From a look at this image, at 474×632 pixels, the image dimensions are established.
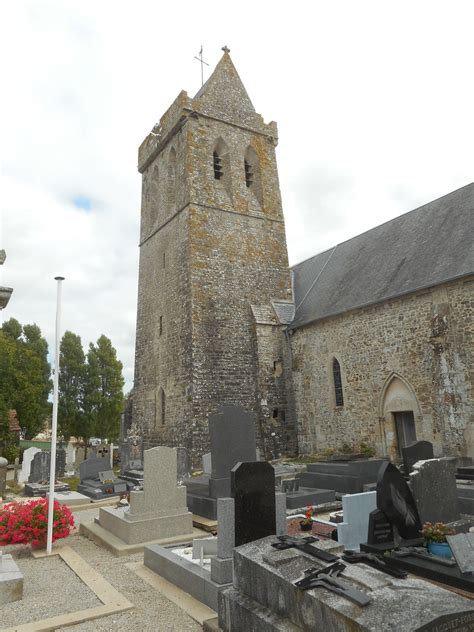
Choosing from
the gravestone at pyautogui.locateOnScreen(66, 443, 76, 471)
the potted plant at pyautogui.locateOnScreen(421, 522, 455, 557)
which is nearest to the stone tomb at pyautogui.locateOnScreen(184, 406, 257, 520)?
the potted plant at pyautogui.locateOnScreen(421, 522, 455, 557)

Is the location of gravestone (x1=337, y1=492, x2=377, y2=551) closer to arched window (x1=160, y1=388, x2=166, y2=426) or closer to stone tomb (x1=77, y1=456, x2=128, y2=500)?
stone tomb (x1=77, y1=456, x2=128, y2=500)

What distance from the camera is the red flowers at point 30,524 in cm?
664

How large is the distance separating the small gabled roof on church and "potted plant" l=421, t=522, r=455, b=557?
28.6 feet

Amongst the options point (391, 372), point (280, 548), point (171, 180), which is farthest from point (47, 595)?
point (171, 180)

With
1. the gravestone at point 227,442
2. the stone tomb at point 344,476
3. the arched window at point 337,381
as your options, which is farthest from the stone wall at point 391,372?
the gravestone at point 227,442

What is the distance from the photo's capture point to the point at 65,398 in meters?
30.7

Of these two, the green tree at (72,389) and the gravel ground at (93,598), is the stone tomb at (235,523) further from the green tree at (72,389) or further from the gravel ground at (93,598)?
the green tree at (72,389)

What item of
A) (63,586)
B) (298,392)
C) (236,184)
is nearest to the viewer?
(63,586)

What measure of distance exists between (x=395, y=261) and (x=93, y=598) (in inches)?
556

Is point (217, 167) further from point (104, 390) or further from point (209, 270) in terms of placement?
point (104, 390)

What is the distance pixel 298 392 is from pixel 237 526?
13.4m

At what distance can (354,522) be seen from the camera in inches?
244

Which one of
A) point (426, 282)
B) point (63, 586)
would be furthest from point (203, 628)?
point (426, 282)

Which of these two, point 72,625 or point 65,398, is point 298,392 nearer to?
point 72,625
